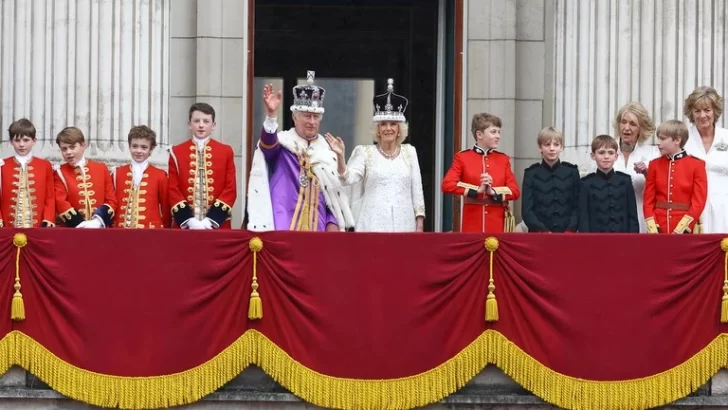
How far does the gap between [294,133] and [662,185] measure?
2.95 m

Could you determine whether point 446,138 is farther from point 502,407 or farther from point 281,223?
point 502,407

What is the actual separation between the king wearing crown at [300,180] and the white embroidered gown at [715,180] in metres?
2.89

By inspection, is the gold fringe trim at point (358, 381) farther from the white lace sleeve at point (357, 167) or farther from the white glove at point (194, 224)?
the white lace sleeve at point (357, 167)

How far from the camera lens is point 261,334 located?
45.7 ft

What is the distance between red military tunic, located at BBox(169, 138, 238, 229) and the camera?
1531 cm

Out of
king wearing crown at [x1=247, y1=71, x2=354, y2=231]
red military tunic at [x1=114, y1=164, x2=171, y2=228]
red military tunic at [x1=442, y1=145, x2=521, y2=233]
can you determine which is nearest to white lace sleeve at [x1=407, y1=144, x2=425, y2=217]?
red military tunic at [x1=442, y1=145, x2=521, y2=233]

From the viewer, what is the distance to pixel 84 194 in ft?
50.8

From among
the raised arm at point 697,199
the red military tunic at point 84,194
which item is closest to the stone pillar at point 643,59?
the raised arm at point 697,199

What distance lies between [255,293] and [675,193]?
3.49m

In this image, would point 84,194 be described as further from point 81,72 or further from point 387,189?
point 387,189

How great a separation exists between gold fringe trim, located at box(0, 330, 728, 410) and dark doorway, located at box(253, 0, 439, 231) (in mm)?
6533

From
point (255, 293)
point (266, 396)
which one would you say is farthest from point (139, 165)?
point (266, 396)

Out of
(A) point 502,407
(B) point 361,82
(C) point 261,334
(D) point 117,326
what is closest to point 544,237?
(A) point 502,407

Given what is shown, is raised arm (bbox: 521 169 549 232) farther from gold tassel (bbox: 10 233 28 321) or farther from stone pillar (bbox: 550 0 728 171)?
gold tassel (bbox: 10 233 28 321)
